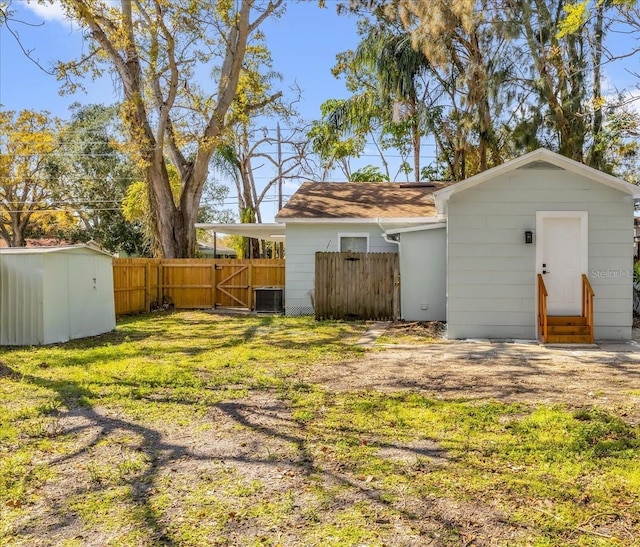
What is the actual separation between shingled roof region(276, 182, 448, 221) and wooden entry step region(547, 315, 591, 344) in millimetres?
5322

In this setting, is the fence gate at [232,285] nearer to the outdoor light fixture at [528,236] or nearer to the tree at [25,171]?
the outdoor light fixture at [528,236]

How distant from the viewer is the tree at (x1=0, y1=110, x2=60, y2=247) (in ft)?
84.0

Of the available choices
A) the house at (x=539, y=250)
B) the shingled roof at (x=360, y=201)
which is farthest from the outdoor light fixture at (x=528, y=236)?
the shingled roof at (x=360, y=201)

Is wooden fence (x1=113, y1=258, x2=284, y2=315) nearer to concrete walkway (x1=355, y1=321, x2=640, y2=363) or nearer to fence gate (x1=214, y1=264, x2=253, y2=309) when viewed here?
fence gate (x1=214, y1=264, x2=253, y2=309)

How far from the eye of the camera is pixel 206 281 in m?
16.1

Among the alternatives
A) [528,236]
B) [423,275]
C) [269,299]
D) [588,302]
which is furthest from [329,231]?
[588,302]

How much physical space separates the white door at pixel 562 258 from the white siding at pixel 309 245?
4.79m

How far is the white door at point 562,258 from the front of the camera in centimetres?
936

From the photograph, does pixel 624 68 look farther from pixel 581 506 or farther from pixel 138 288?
pixel 138 288

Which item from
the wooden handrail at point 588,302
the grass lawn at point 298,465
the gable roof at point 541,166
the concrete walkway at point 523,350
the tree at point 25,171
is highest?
the tree at point 25,171

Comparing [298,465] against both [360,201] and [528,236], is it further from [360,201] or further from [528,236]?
[360,201]

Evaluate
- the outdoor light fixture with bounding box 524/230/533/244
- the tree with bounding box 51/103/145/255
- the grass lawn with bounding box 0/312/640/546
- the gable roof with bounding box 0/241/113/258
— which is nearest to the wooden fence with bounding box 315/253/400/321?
the outdoor light fixture with bounding box 524/230/533/244

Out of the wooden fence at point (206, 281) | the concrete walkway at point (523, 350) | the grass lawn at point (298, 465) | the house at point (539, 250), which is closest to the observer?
the grass lawn at point (298, 465)

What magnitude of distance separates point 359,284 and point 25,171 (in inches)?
935
